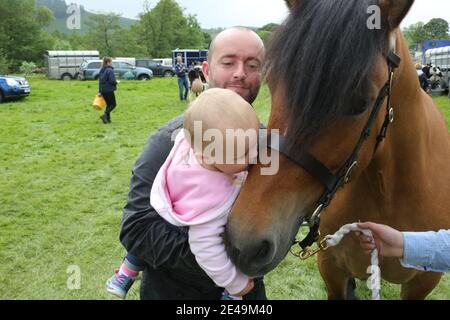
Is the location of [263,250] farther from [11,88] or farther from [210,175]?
[11,88]

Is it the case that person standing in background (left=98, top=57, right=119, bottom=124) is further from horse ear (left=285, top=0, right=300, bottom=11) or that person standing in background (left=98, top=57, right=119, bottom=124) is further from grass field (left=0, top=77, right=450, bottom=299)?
horse ear (left=285, top=0, right=300, bottom=11)

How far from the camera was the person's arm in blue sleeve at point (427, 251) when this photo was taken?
67.2 inches

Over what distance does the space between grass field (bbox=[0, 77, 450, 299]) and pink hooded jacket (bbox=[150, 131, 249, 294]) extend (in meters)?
0.52

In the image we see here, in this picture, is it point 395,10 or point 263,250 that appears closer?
point 263,250

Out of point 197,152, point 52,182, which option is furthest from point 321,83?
point 52,182

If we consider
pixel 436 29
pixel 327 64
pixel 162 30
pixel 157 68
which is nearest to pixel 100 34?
pixel 162 30

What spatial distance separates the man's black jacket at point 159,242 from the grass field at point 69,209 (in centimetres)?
55

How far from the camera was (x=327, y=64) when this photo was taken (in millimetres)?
1490

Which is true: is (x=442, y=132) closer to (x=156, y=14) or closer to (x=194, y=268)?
(x=194, y=268)

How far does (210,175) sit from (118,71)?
33.5 metres

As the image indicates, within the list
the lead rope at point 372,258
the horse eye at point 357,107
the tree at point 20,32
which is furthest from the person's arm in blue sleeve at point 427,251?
the tree at point 20,32

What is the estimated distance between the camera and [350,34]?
1.50m

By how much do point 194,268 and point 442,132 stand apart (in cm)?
177
